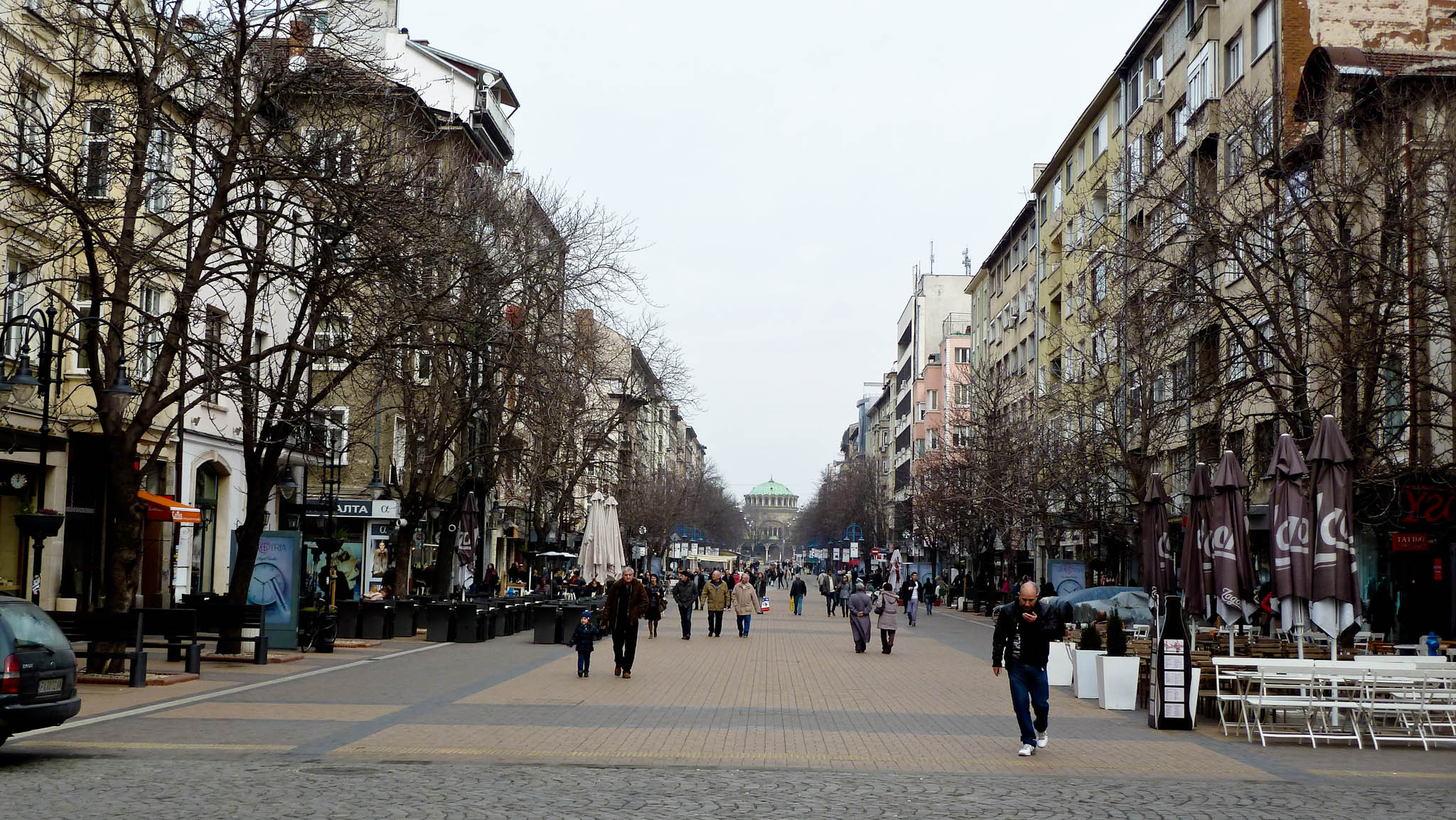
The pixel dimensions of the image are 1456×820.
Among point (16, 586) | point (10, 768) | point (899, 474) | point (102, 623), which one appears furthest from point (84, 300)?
point (899, 474)

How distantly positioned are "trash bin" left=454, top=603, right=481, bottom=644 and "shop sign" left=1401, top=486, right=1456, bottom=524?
1842cm

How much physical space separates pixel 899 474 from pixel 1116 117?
68.0m

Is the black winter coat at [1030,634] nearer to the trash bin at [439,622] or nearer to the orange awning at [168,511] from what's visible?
the orange awning at [168,511]

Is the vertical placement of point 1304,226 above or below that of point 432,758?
above

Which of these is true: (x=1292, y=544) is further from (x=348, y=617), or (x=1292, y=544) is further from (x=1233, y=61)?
(x=1233, y=61)

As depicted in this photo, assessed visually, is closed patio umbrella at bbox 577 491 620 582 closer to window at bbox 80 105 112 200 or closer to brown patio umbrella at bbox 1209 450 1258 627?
window at bbox 80 105 112 200

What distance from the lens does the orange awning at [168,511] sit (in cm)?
2592

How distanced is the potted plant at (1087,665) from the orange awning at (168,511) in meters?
15.4

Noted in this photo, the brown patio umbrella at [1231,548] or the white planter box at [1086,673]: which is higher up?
the brown patio umbrella at [1231,548]

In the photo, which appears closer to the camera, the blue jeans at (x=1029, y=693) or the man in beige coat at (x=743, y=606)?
the blue jeans at (x=1029, y=693)

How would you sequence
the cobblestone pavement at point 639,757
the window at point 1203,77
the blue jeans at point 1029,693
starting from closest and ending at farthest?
the cobblestone pavement at point 639,757
the blue jeans at point 1029,693
the window at point 1203,77

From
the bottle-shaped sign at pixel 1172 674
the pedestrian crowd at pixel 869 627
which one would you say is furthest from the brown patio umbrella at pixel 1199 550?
the bottle-shaped sign at pixel 1172 674

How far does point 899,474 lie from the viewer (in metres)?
120

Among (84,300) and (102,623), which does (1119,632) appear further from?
(84,300)
